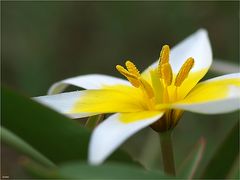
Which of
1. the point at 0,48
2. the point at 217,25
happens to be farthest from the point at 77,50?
the point at 217,25

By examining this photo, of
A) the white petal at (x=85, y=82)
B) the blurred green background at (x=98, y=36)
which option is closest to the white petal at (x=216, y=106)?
the white petal at (x=85, y=82)

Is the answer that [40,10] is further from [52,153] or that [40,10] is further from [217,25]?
[52,153]

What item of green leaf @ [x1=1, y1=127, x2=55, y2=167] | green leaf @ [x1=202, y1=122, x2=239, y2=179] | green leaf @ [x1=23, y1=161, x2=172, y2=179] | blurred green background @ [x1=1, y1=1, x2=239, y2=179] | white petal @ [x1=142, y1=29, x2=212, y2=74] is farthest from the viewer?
blurred green background @ [x1=1, y1=1, x2=239, y2=179]

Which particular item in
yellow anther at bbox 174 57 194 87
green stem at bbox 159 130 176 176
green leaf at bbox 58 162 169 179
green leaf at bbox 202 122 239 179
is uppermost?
yellow anther at bbox 174 57 194 87

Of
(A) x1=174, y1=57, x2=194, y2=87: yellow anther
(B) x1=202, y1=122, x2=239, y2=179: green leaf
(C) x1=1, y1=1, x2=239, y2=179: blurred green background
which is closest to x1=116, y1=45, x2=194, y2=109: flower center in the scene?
(A) x1=174, y1=57, x2=194, y2=87: yellow anther

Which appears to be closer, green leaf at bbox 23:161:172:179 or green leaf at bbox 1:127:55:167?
green leaf at bbox 23:161:172:179

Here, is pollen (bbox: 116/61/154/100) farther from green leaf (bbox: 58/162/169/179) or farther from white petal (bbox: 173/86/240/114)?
green leaf (bbox: 58/162/169/179)

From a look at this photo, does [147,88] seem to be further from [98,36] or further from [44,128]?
[98,36]
